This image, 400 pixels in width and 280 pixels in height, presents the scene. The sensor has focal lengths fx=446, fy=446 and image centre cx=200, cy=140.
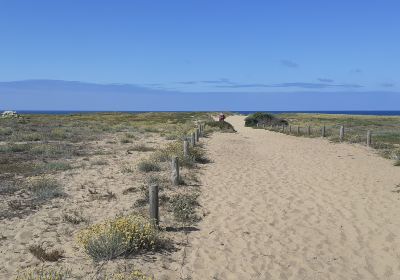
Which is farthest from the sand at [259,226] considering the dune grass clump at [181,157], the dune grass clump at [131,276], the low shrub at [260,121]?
the low shrub at [260,121]

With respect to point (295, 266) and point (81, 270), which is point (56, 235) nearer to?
point (81, 270)

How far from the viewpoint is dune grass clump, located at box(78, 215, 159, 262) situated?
7.70m

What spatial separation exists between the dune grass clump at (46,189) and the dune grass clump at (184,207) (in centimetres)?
339

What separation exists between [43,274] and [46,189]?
6.62 m

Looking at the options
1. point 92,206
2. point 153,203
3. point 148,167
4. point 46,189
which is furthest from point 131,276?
point 148,167

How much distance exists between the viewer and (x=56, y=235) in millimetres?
9062

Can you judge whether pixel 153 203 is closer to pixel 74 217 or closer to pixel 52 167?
pixel 74 217

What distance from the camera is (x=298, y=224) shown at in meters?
10.4

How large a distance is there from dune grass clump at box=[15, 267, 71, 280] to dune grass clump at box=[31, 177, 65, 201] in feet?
17.3

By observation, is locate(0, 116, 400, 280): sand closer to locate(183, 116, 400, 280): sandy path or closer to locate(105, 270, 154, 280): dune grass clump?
locate(183, 116, 400, 280): sandy path

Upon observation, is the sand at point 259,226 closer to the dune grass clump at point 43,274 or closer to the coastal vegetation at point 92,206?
the coastal vegetation at point 92,206

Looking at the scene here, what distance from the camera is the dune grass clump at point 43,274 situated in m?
6.23

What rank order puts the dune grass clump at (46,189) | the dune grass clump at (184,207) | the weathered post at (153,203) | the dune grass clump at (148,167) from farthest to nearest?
the dune grass clump at (148,167)
the dune grass clump at (46,189)
the dune grass clump at (184,207)
the weathered post at (153,203)

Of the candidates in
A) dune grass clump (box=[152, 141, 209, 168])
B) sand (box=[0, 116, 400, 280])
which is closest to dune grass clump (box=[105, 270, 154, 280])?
sand (box=[0, 116, 400, 280])
